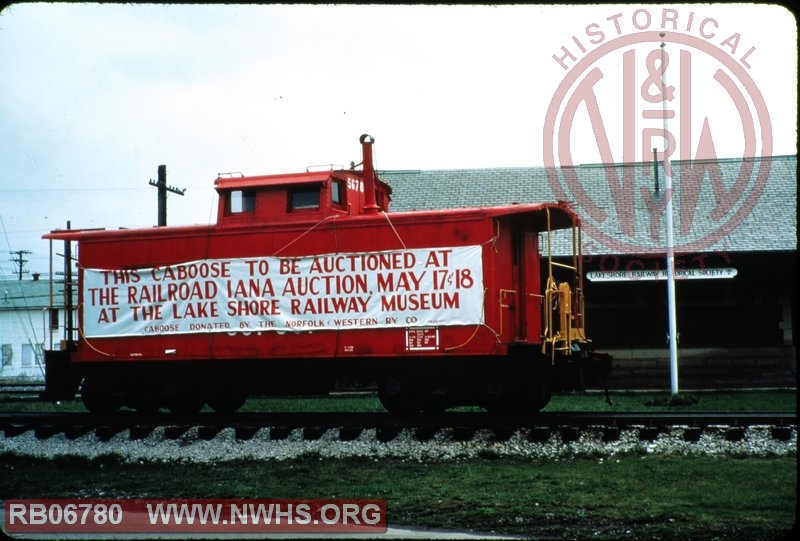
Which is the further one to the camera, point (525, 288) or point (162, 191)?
point (162, 191)

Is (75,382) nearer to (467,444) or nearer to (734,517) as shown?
(467,444)

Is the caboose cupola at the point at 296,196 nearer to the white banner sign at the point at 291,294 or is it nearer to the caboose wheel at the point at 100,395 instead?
the white banner sign at the point at 291,294

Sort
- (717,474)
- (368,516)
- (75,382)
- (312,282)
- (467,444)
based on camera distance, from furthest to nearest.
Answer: (75,382), (312,282), (467,444), (717,474), (368,516)

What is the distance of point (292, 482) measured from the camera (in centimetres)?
956

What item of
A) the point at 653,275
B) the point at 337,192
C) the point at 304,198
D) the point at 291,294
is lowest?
the point at 291,294

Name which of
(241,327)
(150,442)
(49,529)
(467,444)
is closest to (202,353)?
(241,327)

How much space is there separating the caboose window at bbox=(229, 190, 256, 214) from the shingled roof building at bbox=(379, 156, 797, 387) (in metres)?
10.8

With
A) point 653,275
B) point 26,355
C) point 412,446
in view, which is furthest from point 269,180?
point 26,355

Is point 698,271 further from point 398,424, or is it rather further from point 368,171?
point 398,424

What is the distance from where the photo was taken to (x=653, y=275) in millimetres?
22641

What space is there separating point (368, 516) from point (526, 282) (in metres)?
7.27

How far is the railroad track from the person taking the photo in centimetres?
1150
